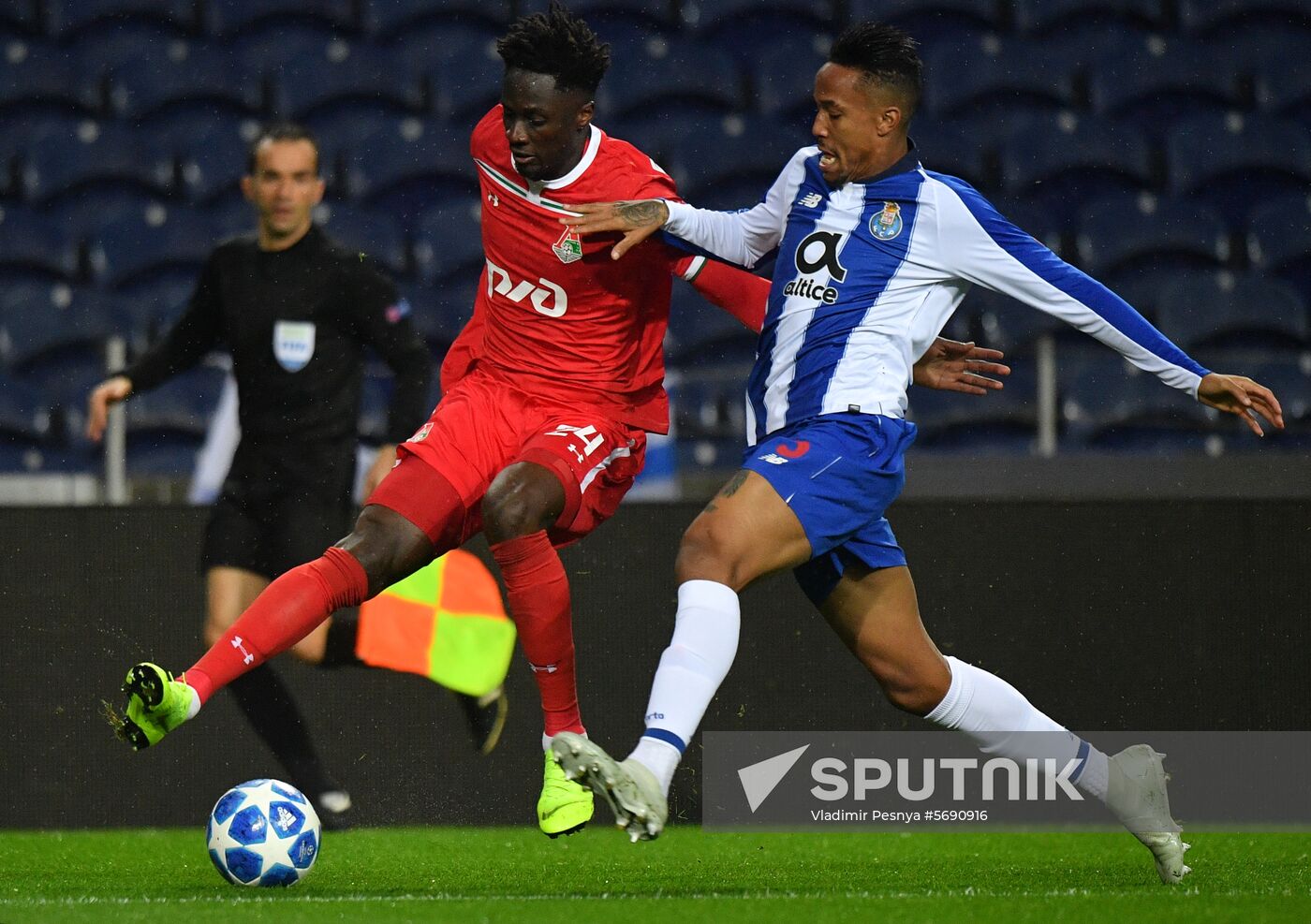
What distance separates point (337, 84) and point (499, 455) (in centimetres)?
514

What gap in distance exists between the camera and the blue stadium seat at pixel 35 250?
844 centimetres

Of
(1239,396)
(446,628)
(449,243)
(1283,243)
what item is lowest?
(446,628)

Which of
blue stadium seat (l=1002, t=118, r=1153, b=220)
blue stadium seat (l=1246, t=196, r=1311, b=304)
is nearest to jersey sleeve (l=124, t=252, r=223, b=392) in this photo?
blue stadium seat (l=1002, t=118, r=1153, b=220)

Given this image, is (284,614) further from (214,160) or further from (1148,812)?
(214,160)

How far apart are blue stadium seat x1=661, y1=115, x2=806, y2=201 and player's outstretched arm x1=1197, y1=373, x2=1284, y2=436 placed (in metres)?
4.69

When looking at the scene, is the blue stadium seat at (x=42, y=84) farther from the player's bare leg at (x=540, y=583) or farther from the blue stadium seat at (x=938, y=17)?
the player's bare leg at (x=540, y=583)

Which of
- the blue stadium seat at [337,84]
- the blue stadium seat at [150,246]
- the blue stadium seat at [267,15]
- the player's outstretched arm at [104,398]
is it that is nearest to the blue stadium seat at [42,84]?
the blue stadium seat at [267,15]

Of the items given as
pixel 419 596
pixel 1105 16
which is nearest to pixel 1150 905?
pixel 419 596

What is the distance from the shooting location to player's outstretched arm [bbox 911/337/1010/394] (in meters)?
4.25

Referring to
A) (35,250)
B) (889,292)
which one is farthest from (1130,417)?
(35,250)

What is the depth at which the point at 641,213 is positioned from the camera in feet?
13.7

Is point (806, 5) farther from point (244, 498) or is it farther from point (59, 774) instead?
point (59, 774)

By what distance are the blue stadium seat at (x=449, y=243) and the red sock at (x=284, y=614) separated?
4347 millimetres

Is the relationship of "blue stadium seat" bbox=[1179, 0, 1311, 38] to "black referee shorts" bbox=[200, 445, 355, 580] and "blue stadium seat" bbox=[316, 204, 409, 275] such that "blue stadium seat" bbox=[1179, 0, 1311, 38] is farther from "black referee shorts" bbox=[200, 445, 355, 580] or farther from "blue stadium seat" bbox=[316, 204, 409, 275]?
"black referee shorts" bbox=[200, 445, 355, 580]
